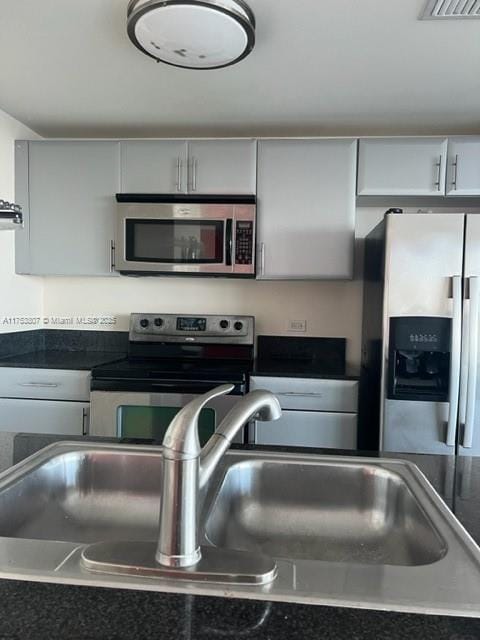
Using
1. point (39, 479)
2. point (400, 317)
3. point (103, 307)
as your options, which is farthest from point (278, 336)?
point (39, 479)

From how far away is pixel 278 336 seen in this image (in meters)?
2.92

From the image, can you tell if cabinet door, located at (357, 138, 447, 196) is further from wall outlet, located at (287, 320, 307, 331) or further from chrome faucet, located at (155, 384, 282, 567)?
chrome faucet, located at (155, 384, 282, 567)

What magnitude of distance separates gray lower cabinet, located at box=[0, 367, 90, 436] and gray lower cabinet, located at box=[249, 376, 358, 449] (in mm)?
922

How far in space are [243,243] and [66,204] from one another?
3.59ft

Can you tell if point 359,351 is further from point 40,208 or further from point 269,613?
point 269,613

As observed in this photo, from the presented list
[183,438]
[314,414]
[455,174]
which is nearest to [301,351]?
[314,414]

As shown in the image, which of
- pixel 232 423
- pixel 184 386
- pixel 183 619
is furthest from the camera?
pixel 184 386

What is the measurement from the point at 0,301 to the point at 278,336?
65.6 inches

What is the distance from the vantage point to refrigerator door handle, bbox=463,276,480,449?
6.73 ft

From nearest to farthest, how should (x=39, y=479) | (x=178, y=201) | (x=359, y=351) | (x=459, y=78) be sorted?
(x=39, y=479) < (x=459, y=78) < (x=178, y=201) < (x=359, y=351)

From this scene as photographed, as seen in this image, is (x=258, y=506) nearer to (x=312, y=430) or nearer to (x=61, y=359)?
(x=312, y=430)

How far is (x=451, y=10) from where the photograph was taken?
60.6 inches

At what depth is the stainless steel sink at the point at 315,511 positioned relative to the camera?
3.07 feet

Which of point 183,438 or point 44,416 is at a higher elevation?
point 183,438
